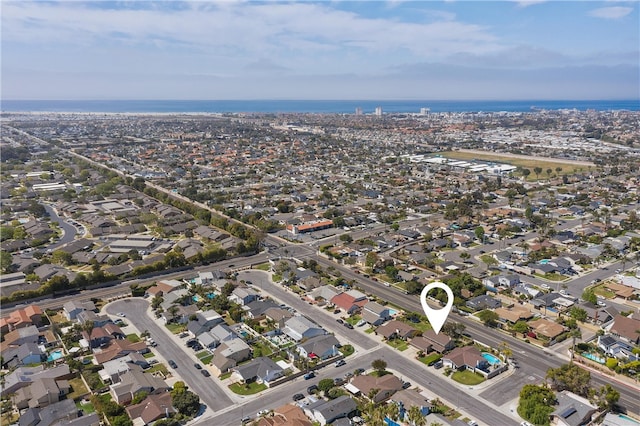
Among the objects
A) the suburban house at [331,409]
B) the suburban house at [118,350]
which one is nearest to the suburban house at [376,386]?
the suburban house at [331,409]

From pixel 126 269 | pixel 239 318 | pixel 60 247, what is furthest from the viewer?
pixel 60 247

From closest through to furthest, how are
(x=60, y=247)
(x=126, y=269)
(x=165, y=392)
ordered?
(x=165, y=392), (x=126, y=269), (x=60, y=247)

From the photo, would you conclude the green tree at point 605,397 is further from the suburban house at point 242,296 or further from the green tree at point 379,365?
the suburban house at point 242,296

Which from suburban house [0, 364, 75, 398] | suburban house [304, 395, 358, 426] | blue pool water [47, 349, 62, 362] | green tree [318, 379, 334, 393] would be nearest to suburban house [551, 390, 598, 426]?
suburban house [304, 395, 358, 426]

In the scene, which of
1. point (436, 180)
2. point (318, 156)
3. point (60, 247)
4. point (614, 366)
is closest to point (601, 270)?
point (614, 366)

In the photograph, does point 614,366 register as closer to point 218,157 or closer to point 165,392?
point 165,392

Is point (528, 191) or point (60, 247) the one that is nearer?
point (60, 247)

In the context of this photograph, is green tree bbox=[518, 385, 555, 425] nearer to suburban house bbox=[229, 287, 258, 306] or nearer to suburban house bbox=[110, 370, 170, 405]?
suburban house bbox=[110, 370, 170, 405]

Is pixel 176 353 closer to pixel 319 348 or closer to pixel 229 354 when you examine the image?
pixel 229 354
